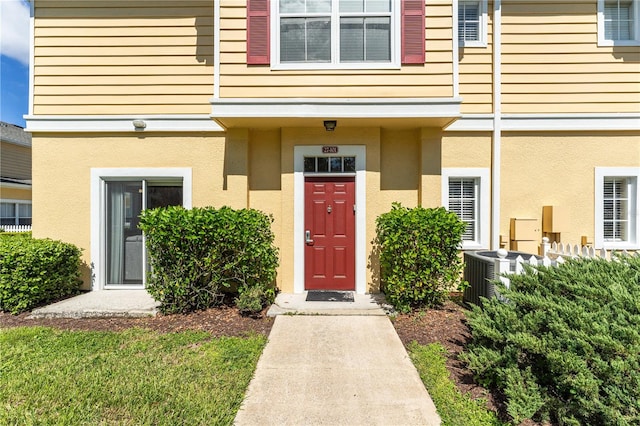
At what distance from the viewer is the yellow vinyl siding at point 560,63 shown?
19.1 feet

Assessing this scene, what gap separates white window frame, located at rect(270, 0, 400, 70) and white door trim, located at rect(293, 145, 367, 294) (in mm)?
1299

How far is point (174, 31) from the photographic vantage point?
5828 millimetres

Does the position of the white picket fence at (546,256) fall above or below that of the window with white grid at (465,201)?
below

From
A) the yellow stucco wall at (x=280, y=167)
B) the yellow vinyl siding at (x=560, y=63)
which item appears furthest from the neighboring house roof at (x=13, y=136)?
the yellow vinyl siding at (x=560, y=63)

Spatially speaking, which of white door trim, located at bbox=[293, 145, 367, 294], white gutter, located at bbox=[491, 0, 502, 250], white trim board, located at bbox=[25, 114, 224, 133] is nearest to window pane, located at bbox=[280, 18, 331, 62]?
white door trim, located at bbox=[293, 145, 367, 294]

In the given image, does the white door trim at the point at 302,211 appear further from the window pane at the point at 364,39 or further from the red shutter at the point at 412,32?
the red shutter at the point at 412,32

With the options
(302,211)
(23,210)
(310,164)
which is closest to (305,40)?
(310,164)

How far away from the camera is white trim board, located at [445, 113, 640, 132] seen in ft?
18.9

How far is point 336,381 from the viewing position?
3010 mm

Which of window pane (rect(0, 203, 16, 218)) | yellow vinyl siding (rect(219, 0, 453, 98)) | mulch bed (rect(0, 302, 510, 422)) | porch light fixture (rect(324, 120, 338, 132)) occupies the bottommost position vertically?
mulch bed (rect(0, 302, 510, 422))

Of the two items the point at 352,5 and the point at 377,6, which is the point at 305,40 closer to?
the point at 352,5

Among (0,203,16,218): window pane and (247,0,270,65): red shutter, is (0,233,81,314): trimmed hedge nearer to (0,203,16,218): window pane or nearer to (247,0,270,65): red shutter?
(247,0,270,65): red shutter

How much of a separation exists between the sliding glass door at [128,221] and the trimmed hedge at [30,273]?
29.6 inches

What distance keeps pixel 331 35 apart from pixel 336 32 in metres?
0.09
